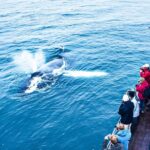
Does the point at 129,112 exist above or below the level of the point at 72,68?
above

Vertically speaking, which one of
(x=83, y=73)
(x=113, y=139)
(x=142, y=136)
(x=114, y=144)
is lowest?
(x=83, y=73)

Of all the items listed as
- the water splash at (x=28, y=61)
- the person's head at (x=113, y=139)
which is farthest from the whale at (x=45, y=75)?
the person's head at (x=113, y=139)

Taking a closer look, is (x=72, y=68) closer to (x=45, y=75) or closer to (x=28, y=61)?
(x=45, y=75)

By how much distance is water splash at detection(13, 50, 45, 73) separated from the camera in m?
35.4

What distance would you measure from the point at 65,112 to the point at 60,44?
18.6 m

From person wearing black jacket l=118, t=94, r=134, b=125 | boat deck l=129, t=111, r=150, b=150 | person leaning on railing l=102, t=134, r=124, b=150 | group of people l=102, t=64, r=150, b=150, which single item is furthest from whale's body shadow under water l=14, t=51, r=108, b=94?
person leaning on railing l=102, t=134, r=124, b=150

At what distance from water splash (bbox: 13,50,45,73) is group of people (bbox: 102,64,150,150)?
17313mm

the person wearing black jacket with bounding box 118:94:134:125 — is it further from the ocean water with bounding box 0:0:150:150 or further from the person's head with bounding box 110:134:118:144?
the ocean water with bounding box 0:0:150:150

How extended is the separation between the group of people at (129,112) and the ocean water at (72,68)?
15.1ft

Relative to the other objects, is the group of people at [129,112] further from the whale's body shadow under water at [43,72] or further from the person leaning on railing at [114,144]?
the whale's body shadow under water at [43,72]

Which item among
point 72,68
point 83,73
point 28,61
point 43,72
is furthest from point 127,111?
point 28,61

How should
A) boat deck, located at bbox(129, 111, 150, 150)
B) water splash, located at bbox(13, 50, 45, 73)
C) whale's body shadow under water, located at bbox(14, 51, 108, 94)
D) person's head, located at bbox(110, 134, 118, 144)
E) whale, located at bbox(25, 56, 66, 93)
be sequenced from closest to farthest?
person's head, located at bbox(110, 134, 118, 144) → boat deck, located at bbox(129, 111, 150, 150) → whale, located at bbox(25, 56, 66, 93) → whale's body shadow under water, located at bbox(14, 51, 108, 94) → water splash, located at bbox(13, 50, 45, 73)

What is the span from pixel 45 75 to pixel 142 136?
1608 cm

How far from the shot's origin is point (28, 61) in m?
37.7
